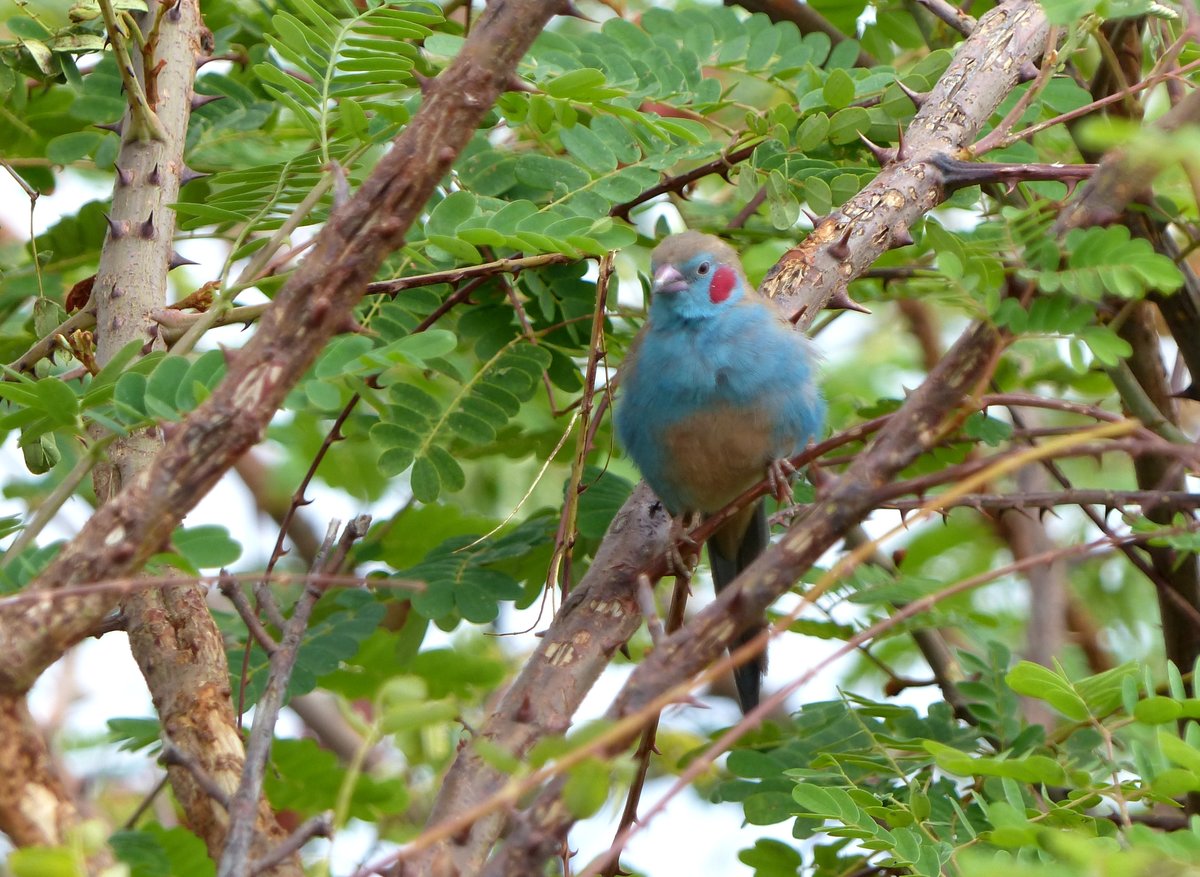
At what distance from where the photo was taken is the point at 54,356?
11.5ft

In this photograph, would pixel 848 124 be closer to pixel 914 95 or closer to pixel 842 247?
pixel 914 95

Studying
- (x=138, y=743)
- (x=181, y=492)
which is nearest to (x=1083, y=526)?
(x=138, y=743)

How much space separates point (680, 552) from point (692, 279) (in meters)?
1.23

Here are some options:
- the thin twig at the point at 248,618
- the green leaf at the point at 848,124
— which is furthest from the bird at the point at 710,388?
the thin twig at the point at 248,618

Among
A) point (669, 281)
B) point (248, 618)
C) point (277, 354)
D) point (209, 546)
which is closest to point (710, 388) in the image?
point (669, 281)

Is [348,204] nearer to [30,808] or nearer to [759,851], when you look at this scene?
[30,808]

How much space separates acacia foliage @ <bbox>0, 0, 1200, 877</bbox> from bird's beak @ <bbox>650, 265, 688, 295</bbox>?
225 mm

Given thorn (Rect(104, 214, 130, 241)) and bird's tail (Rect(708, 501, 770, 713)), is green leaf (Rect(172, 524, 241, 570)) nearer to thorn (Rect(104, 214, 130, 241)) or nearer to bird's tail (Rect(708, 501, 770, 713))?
thorn (Rect(104, 214, 130, 241))

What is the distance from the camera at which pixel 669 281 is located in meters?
4.31

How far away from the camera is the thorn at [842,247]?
11.6 ft

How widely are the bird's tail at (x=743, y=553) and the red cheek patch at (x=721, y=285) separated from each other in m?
0.73

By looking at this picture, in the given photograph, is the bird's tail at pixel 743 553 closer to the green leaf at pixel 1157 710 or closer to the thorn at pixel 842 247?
the thorn at pixel 842 247

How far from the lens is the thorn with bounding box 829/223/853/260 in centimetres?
354

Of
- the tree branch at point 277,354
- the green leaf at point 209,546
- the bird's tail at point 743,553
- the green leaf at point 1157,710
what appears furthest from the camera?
the bird's tail at point 743,553
